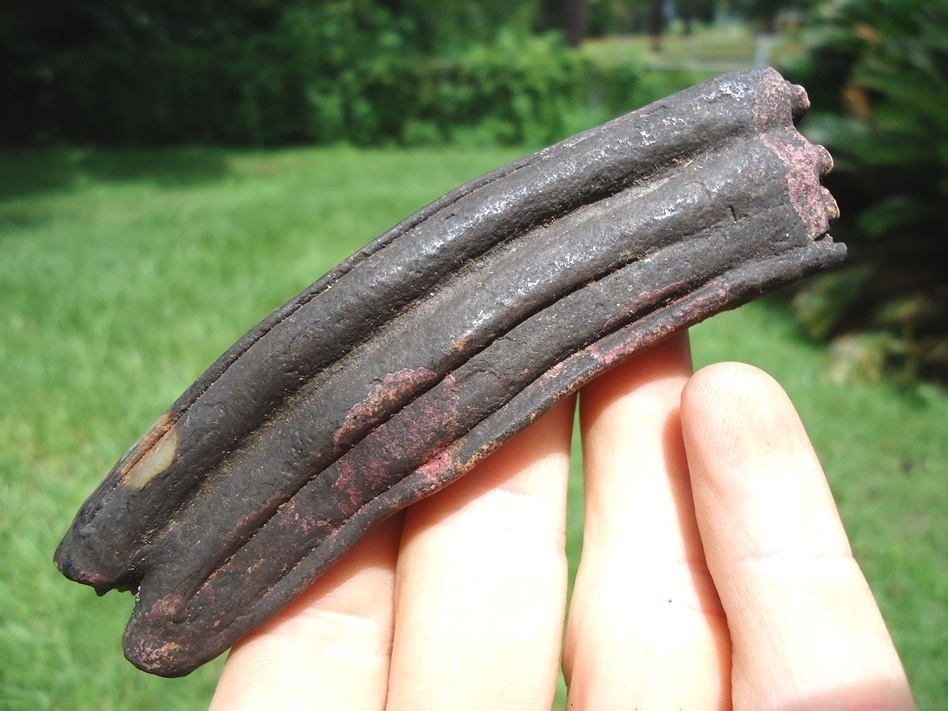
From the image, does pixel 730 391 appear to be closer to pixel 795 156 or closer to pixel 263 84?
pixel 795 156

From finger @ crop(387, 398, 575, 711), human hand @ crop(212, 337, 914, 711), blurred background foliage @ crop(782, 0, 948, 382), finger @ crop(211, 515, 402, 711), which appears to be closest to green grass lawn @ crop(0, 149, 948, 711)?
blurred background foliage @ crop(782, 0, 948, 382)

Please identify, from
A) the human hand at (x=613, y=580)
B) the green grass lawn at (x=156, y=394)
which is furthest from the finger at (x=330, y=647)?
the green grass lawn at (x=156, y=394)

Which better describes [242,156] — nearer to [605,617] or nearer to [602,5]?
[605,617]

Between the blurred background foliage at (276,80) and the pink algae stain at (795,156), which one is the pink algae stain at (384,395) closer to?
the pink algae stain at (795,156)

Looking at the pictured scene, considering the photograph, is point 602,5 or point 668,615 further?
point 602,5

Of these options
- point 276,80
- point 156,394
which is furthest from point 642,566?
point 276,80

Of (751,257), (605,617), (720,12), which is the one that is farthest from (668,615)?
(720,12)

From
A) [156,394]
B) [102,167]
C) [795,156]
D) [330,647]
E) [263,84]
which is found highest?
[795,156]
